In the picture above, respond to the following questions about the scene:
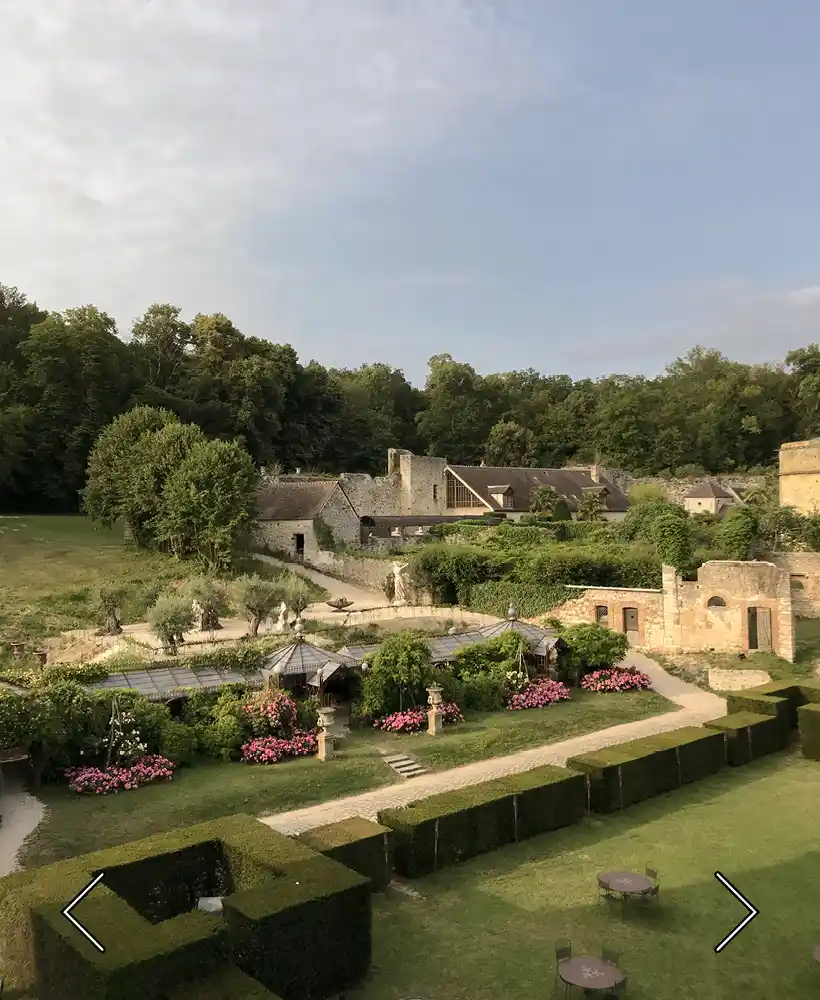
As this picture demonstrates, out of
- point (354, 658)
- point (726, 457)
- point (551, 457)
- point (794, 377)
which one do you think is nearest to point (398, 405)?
point (551, 457)

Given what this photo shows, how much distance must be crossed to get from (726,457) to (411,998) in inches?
2612

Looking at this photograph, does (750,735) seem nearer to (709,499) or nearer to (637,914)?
(637,914)

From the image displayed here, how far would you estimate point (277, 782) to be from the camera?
16.3 meters

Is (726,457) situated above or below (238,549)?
above

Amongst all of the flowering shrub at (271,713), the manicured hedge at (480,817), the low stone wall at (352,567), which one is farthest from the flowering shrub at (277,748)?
the low stone wall at (352,567)

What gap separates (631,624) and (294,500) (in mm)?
22228

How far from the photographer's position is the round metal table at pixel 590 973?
827 centimetres

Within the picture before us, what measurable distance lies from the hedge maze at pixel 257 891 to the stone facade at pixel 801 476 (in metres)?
29.1

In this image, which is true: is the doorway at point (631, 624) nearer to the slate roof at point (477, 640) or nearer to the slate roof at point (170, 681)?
the slate roof at point (477, 640)

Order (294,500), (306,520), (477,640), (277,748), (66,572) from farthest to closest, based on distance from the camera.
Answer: (294,500), (306,520), (66,572), (477,640), (277,748)

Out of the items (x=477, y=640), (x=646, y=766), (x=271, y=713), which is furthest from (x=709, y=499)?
(x=271, y=713)

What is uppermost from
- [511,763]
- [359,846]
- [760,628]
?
[760,628]

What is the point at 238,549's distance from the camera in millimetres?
38938

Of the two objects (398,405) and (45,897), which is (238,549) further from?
(398,405)
